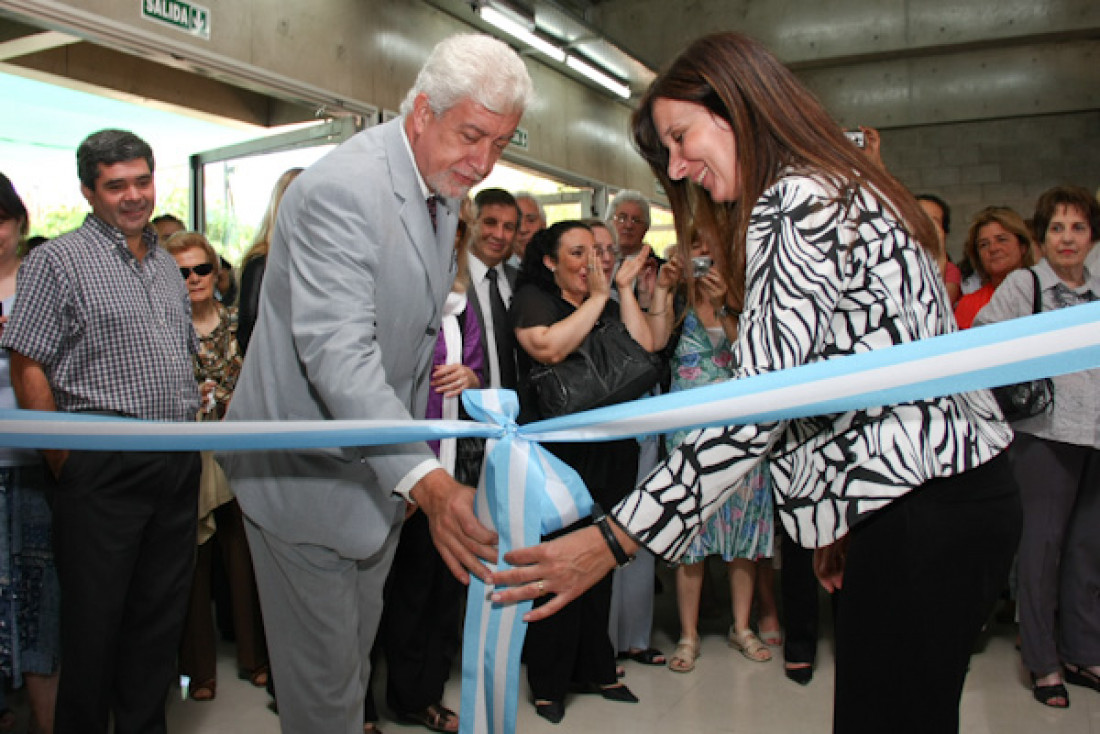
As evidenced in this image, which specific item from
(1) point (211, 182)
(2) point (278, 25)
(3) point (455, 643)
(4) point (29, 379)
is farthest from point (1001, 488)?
(1) point (211, 182)

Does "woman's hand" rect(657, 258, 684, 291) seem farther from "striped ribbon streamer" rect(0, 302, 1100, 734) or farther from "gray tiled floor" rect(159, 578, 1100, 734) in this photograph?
"striped ribbon streamer" rect(0, 302, 1100, 734)

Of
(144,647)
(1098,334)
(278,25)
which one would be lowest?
(144,647)

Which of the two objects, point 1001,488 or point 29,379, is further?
point 29,379

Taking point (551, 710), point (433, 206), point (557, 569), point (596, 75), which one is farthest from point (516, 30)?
point (557, 569)

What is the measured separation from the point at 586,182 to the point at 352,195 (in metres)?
7.85

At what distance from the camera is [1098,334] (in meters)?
1.01

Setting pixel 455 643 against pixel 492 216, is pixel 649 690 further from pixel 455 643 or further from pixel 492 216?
pixel 492 216

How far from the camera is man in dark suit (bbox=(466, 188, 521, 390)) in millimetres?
3354

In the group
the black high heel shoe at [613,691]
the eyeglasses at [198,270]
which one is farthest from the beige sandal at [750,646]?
the eyeglasses at [198,270]

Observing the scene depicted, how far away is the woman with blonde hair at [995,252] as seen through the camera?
4273 millimetres

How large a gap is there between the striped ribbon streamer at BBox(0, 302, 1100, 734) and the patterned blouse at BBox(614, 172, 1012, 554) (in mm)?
74

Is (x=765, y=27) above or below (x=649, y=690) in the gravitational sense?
above

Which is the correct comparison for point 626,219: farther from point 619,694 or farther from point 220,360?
point 619,694

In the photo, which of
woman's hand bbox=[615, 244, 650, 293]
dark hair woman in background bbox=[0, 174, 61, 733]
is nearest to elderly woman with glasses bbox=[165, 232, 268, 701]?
dark hair woman in background bbox=[0, 174, 61, 733]
